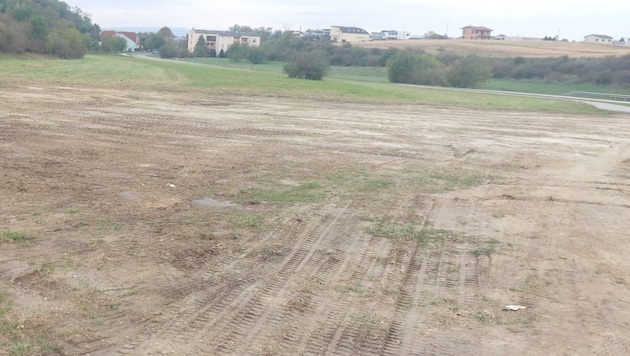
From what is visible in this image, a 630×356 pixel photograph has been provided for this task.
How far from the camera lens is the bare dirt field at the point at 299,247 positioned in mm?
6586

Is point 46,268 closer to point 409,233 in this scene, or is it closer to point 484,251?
point 409,233

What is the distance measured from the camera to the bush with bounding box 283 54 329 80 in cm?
5172

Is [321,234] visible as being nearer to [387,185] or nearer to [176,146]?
[387,185]

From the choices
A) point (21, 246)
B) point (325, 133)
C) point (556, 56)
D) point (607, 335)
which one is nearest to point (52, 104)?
point (325, 133)

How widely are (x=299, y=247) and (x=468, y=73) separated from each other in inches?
2190

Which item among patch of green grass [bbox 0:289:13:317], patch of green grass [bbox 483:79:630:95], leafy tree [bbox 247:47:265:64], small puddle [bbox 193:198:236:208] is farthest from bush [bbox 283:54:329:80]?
leafy tree [bbox 247:47:265:64]

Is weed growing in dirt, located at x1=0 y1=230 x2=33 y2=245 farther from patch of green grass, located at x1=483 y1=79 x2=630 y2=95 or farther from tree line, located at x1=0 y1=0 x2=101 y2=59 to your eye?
patch of green grass, located at x1=483 y1=79 x2=630 y2=95

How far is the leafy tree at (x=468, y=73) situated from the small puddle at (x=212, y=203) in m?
53.2

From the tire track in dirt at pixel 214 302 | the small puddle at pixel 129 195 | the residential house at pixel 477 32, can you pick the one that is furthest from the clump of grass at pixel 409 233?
the residential house at pixel 477 32

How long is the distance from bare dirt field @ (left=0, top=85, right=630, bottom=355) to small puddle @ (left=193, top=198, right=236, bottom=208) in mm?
50

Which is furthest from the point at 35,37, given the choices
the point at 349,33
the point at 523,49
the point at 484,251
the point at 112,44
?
the point at 349,33

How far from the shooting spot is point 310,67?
51.9 meters

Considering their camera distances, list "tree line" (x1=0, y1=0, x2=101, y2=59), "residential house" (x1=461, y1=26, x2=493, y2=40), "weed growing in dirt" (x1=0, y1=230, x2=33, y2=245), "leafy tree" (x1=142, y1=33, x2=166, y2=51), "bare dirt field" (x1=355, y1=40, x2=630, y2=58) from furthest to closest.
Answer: "residential house" (x1=461, y1=26, x2=493, y2=40) → "leafy tree" (x1=142, y1=33, x2=166, y2=51) → "bare dirt field" (x1=355, y1=40, x2=630, y2=58) → "tree line" (x1=0, y1=0, x2=101, y2=59) → "weed growing in dirt" (x1=0, y1=230, x2=33, y2=245)

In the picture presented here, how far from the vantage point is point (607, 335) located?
692 cm
